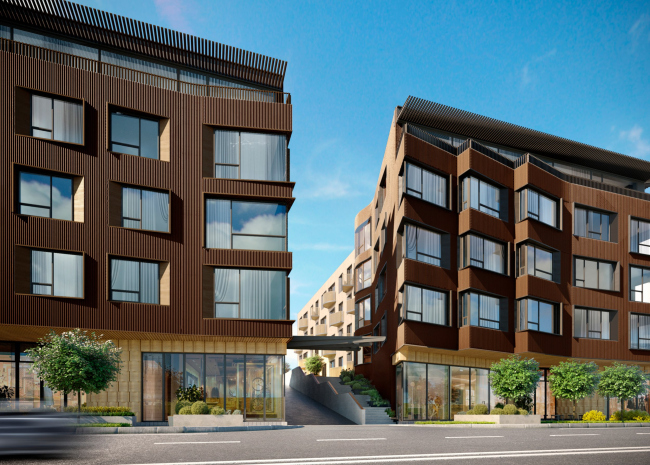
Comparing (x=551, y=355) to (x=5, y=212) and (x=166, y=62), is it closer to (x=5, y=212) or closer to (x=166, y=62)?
(x=166, y=62)

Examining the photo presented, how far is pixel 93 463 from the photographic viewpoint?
10.0 metres

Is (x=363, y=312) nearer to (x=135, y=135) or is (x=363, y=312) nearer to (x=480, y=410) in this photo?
(x=480, y=410)

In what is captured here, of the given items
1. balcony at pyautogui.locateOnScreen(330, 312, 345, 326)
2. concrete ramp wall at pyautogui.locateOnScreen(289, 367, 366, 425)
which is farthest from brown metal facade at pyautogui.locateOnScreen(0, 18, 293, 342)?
balcony at pyautogui.locateOnScreen(330, 312, 345, 326)

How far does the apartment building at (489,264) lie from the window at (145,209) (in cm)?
1223

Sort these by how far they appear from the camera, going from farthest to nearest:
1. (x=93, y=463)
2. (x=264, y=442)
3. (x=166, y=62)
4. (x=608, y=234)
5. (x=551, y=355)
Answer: (x=608, y=234) → (x=551, y=355) → (x=166, y=62) → (x=264, y=442) → (x=93, y=463)

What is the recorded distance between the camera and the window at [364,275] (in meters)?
49.3

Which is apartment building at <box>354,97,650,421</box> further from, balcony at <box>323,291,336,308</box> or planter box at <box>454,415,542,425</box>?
balcony at <box>323,291,336,308</box>

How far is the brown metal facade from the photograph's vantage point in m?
25.2

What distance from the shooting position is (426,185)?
3369cm

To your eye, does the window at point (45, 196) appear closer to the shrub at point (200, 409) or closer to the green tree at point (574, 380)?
the shrub at point (200, 409)

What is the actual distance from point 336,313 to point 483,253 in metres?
35.0

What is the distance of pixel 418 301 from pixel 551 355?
9611 mm

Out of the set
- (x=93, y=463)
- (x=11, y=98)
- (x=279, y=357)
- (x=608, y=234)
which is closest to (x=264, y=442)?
(x=93, y=463)

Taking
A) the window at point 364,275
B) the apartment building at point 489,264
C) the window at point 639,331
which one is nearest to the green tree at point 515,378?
the apartment building at point 489,264
